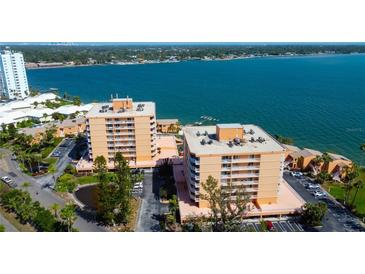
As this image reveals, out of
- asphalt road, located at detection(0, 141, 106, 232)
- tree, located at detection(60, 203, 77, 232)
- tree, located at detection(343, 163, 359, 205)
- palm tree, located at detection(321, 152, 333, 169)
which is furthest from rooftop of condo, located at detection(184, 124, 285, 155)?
asphalt road, located at detection(0, 141, 106, 232)

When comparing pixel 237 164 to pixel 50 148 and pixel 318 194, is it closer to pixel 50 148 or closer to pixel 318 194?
pixel 318 194

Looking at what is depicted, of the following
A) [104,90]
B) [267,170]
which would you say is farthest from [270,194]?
[104,90]

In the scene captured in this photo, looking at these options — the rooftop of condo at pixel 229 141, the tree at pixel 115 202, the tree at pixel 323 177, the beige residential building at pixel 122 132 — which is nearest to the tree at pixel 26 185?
the beige residential building at pixel 122 132

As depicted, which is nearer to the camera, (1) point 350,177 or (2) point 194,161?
(2) point 194,161

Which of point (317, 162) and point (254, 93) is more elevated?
point (317, 162)

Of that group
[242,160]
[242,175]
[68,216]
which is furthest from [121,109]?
[242,175]

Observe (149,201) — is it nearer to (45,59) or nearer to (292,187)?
(292,187)

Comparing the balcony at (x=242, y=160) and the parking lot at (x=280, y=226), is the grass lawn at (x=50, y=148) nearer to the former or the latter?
the balcony at (x=242, y=160)
